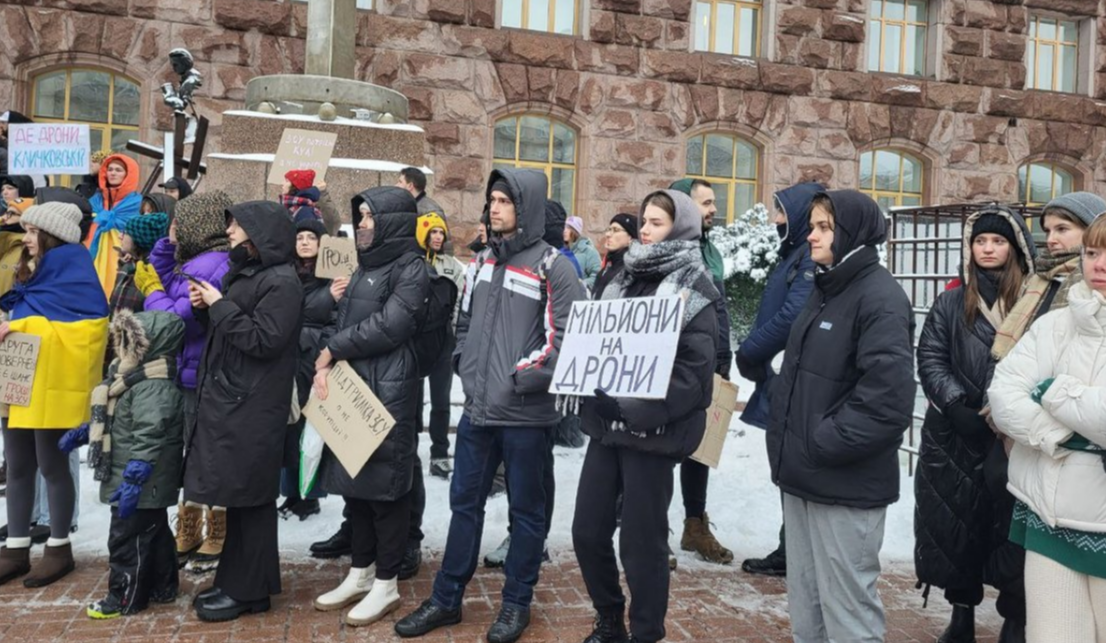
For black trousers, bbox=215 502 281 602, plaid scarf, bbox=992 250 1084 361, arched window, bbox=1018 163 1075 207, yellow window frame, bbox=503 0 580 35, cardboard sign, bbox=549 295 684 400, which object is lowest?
black trousers, bbox=215 502 281 602

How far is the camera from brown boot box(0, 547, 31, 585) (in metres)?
4.80

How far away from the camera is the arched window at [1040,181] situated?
1623 cm

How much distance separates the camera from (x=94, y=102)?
12602 millimetres

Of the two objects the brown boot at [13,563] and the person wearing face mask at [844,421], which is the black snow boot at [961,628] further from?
the brown boot at [13,563]

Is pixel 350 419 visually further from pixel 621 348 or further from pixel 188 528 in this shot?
pixel 188 528

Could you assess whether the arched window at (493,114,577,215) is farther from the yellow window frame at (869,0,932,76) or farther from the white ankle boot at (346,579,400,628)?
the white ankle boot at (346,579,400,628)

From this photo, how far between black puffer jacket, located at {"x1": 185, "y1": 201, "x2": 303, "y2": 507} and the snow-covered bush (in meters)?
8.45

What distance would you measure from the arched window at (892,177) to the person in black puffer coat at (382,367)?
1261 cm

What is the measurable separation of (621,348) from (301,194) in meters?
3.06

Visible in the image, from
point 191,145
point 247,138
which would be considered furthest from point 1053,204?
point 191,145

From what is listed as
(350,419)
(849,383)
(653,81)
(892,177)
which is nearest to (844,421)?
(849,383)

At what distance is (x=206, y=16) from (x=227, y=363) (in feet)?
31.6

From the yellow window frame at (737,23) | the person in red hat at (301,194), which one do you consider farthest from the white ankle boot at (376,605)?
the yellow window frame at (737,23)

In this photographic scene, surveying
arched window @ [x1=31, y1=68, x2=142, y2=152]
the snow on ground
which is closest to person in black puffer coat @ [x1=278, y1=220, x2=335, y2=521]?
the snow on ground
